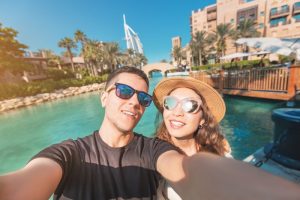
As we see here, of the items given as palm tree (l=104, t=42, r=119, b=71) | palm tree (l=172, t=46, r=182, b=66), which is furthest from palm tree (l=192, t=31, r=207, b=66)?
palm tree (l=104, t=42, r=119, b=71)

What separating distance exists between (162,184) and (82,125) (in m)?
10.5

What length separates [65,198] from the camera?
1209 mm

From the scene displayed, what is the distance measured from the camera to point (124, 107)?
1.67m

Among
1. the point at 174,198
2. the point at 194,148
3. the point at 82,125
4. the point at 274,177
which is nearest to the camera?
the point at 274,177

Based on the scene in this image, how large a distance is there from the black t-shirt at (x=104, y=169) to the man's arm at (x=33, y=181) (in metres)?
0.07

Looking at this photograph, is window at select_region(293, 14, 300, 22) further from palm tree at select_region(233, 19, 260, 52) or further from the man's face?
the man's face

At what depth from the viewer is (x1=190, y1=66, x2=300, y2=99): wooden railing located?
24.1ft

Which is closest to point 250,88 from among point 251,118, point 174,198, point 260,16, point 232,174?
point 251,118

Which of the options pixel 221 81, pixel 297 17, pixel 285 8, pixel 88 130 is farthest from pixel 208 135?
pixel 285 8

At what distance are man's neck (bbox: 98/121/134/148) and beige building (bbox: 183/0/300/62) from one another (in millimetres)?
46290

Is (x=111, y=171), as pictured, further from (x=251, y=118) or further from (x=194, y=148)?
(x=251, y=118)

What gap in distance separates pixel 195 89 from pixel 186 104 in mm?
305

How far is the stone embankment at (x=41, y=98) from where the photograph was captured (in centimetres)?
1927

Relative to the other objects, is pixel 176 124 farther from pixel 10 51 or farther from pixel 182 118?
pixel 10 51
